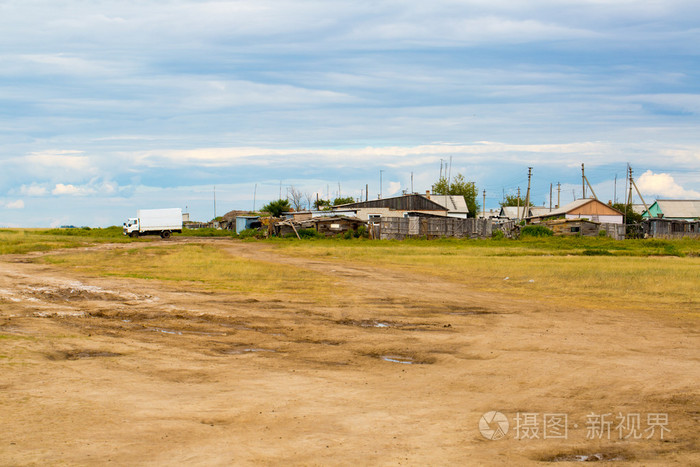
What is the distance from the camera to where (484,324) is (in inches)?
508

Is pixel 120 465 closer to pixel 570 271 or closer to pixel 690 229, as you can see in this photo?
pixel 570 271

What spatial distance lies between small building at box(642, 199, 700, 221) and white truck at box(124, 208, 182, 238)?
186ft

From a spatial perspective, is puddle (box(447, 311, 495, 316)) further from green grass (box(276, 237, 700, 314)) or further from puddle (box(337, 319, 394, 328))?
green grass (box(276, 237, 700, 314))

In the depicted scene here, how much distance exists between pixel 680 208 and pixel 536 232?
100 feet

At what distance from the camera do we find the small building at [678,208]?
80875 mm

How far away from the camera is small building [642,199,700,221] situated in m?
80.9

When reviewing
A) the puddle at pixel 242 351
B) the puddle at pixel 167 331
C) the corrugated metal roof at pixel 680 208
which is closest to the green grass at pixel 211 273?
the puddle at pixel 167 331

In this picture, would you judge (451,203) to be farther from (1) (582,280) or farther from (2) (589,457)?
(2) (589,457)

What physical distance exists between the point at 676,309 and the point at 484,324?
572cm

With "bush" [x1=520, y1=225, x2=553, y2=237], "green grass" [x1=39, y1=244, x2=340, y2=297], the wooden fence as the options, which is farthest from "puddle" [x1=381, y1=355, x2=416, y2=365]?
"bush" [x1=520, y1=225, x2=553, y2=237]

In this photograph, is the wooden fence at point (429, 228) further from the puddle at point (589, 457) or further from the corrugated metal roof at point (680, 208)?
the puddle at point (589, 457)

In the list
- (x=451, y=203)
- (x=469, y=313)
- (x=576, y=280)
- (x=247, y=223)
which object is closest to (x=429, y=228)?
(x=247, y=223)

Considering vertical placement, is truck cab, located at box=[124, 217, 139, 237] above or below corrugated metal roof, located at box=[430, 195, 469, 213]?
below

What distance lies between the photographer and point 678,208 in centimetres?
8288
